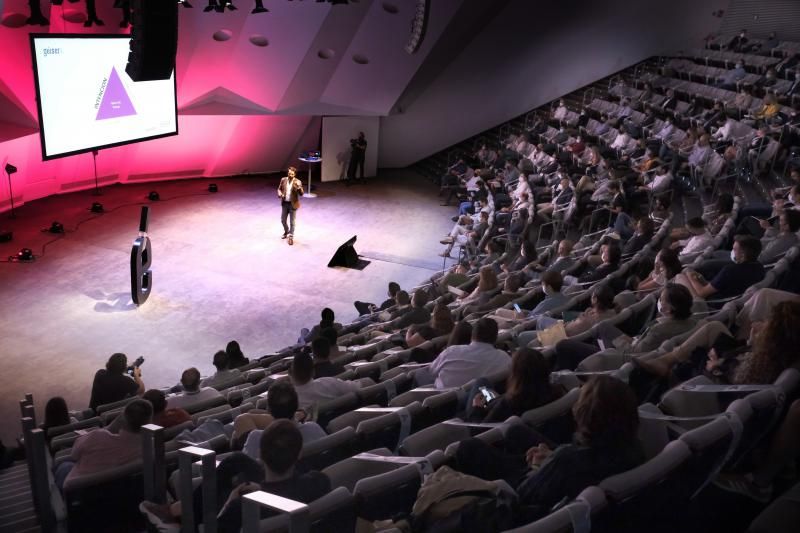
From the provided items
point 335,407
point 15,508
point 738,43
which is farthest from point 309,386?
point 738,43

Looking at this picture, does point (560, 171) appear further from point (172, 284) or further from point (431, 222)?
point (172, 284)

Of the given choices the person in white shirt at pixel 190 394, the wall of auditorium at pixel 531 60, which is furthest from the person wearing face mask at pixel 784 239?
the wall of auditorium at pixel 531 60

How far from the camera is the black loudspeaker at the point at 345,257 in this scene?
1162 cm

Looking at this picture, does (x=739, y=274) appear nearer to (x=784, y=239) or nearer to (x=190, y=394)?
(x=784, y=239)

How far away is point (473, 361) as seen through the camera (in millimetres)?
4430

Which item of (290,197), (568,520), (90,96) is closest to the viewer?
(568,520)

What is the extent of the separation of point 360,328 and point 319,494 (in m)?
5.42

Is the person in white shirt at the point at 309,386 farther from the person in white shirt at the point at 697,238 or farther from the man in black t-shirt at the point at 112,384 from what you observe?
the person in white shirt at the point at 697,238

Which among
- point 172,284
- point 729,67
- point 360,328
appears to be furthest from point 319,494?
point 729,67

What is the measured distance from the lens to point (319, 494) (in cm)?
291

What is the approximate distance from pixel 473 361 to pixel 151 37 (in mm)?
5496

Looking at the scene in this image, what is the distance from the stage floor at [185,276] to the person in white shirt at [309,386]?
12.7 feet

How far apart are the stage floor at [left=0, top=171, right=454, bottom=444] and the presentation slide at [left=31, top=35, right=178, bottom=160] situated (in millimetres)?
1768

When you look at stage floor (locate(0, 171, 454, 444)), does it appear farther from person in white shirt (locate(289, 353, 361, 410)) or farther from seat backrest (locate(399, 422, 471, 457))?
seat backrest (locate(399, 422, 471, 457))
